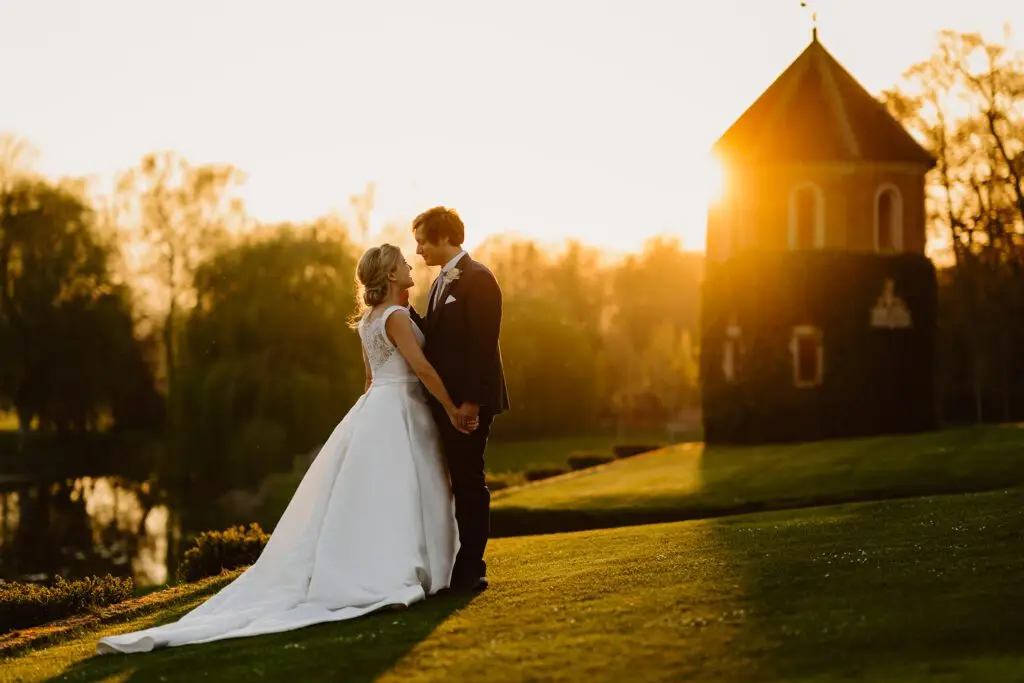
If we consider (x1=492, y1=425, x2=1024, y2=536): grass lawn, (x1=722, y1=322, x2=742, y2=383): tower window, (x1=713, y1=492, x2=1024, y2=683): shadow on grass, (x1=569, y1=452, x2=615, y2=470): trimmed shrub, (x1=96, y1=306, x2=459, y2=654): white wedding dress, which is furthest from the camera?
(x1=569, y1=452, x2=615, y2=470): trimmed shrub

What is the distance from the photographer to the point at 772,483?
780 inches

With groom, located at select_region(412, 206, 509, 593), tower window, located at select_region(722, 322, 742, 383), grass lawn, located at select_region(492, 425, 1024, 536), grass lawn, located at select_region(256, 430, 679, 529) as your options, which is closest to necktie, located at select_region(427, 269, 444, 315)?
groom, located at select_region(412, 206, 509, 593)

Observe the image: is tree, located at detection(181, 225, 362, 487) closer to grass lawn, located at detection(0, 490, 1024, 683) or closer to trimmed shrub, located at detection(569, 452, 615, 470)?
trimmed shrub, located at detection(569, 452, 615, 470)

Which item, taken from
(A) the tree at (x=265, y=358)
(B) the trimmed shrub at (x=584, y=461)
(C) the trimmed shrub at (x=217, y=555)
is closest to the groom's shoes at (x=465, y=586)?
(C) the trimmed shrub at (x=217, y=555)

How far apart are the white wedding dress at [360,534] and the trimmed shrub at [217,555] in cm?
683

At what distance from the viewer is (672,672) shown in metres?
6.21

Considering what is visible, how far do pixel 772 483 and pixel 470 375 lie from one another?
12500 millimetres

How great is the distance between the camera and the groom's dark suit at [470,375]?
27.6ft

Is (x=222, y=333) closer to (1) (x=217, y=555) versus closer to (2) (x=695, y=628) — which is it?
(1) (x=217, y=555)

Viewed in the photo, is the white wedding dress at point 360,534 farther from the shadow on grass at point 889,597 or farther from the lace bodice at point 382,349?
the shadow on grass at point 889,597

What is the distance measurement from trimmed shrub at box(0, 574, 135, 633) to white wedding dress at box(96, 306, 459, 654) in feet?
13.8

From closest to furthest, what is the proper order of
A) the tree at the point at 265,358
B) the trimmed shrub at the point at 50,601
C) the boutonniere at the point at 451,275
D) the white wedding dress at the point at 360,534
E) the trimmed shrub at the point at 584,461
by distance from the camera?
1. the white wedding dress at the point at 360,534
2. the boutonniere at the point at 451,275
3. the trimmed shrub at the point at 50,601
4. the tree at the point at 265,358
5. the trimmed shrub at the point at 584,461

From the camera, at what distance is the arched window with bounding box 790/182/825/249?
30.0 meters

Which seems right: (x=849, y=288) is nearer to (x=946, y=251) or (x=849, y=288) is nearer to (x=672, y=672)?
(x=946, y=251)
